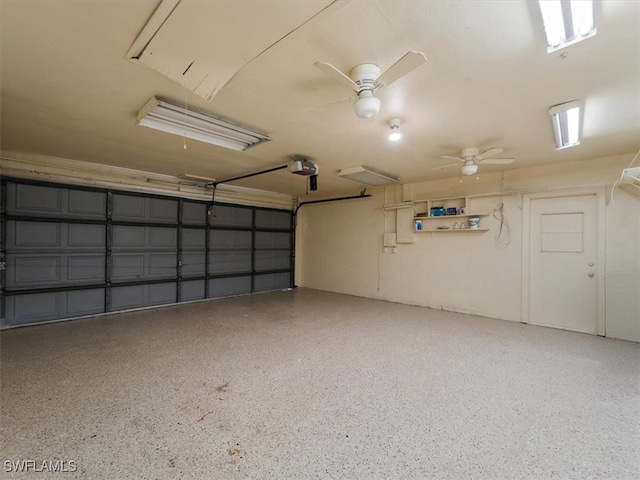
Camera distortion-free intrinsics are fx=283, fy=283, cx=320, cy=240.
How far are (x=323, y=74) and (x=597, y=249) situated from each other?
14.2 feet

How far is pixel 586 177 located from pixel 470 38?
3598 millimetres

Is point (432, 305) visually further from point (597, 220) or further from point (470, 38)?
point (470, 38)

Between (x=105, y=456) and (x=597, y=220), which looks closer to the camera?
(x=105, y=456)

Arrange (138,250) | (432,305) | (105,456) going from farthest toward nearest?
(432,305) → (138,250) → (105,456)

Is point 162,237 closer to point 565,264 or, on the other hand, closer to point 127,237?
point 127,237

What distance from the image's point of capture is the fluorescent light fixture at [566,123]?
240 centimetres

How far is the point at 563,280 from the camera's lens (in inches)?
160

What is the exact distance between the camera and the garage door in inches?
154

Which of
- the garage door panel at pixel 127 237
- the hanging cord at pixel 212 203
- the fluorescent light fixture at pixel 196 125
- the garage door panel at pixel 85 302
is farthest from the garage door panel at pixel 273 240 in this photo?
the fluorescent light fixture at pixel 196 125

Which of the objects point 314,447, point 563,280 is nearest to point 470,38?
point 314,447

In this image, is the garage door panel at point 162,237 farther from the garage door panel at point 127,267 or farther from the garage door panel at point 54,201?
the garage door panel at point 54,201

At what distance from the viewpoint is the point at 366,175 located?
4.83 m

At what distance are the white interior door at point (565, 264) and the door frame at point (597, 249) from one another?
Result: 0.01m

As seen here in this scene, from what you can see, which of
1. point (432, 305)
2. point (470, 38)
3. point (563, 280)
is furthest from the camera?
point (432, 305)
